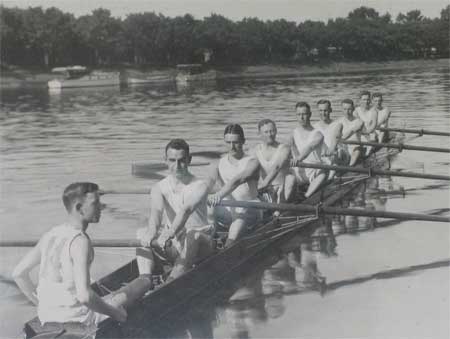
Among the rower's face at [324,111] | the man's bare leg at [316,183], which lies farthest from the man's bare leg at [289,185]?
the rower's face at [324,111]

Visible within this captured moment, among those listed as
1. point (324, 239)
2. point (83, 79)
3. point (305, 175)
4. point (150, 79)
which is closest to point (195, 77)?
point (150, 79)

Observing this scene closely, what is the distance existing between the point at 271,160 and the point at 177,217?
325 cm

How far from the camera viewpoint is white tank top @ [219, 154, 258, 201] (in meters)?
8.36

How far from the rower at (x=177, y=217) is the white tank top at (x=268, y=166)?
8.85 feet

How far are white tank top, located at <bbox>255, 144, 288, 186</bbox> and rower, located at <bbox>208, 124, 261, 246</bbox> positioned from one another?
1002 millimetres

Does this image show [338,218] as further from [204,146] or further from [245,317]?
[204,146]

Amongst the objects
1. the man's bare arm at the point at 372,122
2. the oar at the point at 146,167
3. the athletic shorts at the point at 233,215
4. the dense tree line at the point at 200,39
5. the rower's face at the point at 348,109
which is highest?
the dense tree line at the point at 200,39

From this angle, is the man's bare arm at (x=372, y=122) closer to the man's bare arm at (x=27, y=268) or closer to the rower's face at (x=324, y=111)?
the rower's face at (x=324, y=111)

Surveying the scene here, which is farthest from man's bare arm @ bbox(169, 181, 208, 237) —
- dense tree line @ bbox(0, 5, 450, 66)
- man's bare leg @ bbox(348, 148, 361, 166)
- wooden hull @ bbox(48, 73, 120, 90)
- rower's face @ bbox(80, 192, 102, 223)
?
dense tree line @ bbox(0, 5, 450, 66)

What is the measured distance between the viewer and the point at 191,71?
84312 millimetres

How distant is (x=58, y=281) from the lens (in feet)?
15.7

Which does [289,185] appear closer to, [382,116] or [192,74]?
[382,116]

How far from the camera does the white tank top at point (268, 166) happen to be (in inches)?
380

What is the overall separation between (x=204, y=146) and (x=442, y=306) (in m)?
15.4
